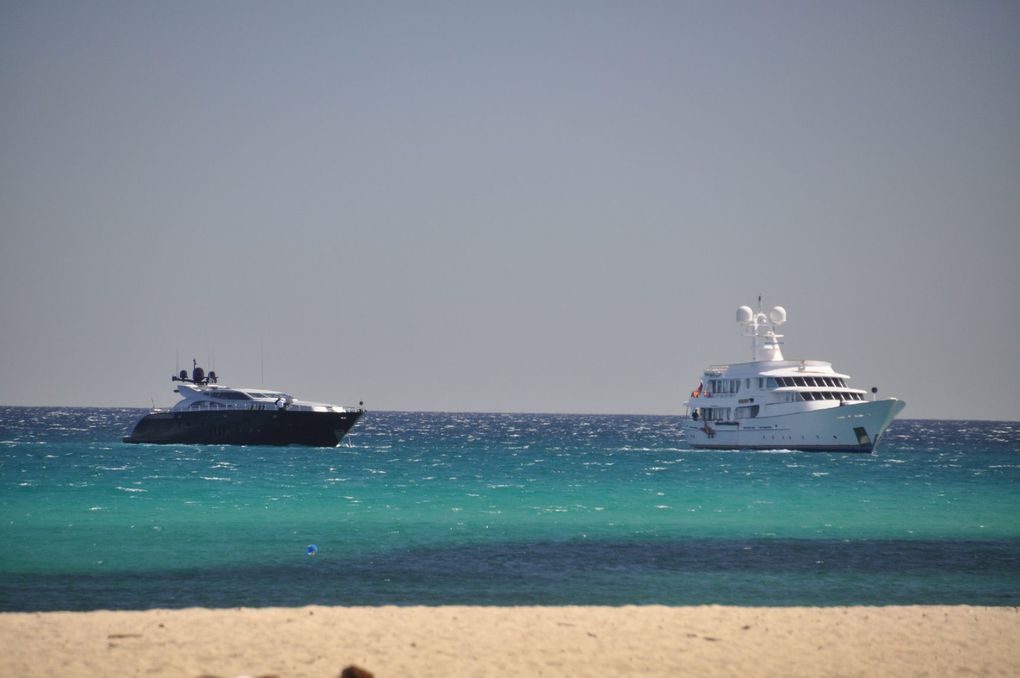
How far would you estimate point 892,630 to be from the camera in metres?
14.6

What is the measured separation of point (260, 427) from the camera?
83.1 m

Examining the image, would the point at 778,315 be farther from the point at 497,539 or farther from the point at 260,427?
the point at 497,539

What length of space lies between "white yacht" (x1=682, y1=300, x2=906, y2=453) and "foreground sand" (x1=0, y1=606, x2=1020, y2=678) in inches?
2416

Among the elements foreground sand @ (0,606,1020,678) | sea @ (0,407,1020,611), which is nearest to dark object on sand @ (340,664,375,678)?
foreground sand @ (0,606,1020,678)

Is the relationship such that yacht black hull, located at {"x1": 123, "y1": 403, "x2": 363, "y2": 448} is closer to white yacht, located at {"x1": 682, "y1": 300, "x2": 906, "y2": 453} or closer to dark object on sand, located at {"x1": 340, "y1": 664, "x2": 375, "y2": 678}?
white yacht, located at {"x1": 682, "y1": 300, "x2": 906, "y2": 453}

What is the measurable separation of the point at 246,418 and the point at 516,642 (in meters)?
73.7

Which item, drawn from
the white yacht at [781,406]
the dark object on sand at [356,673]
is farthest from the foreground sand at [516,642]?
the white yacht at [781,406]

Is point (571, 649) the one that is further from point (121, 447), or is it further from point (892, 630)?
point (121, 447)

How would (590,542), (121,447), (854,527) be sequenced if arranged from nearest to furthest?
1. (590,542)
2. (854,527)
3. (121,447)

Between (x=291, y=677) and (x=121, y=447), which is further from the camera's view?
(x=121, y=447)

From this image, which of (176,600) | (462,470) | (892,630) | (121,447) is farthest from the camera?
(121,447)

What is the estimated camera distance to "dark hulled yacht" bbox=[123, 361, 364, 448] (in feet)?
271

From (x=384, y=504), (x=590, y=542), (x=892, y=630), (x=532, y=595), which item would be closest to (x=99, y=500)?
(x=384, y=504)

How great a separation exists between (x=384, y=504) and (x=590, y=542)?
13067 millimetres
